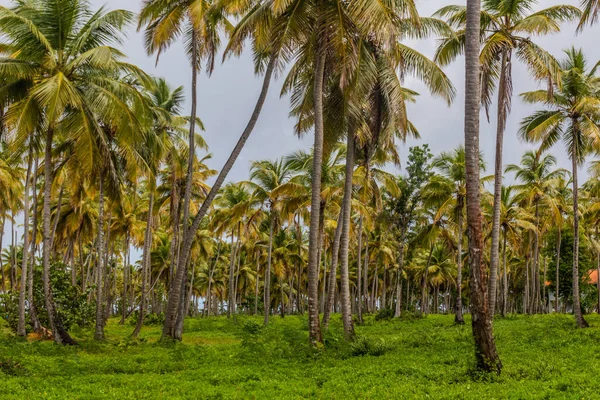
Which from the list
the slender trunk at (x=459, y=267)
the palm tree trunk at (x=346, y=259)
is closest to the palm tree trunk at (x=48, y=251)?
the palm tree trunk at (x=346, y=259)

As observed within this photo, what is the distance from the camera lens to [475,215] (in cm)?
1102

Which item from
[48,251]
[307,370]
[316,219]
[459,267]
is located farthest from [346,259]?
[459,267]

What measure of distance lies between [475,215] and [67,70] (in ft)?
41.7

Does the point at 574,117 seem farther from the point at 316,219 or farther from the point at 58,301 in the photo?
the point at 58,301

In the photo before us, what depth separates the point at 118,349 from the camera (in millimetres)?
17750

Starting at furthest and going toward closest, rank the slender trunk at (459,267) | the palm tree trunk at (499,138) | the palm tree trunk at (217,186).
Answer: the slender trunk at (459,267) < the palm tree trunk at (499,138) < the palm tree trunk at (217,186)

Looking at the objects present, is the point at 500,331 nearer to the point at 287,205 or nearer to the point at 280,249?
the point at 287,205

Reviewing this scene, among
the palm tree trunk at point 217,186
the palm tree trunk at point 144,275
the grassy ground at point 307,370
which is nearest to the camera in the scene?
the grassy ground at point 307,370

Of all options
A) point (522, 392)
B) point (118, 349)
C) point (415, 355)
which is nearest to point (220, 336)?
point (118, 349)

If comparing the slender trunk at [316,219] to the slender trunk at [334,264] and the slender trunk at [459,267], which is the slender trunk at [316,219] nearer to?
the slender trunk at [334,264]

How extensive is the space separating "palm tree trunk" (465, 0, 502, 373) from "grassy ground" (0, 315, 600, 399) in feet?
1.93

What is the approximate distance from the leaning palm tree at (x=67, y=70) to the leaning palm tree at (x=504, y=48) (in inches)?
457

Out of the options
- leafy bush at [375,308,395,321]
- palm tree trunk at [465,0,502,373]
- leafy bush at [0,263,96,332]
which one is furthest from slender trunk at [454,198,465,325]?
leafy bush at [0,263,96,332]

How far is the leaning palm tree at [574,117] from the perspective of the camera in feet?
68.6
